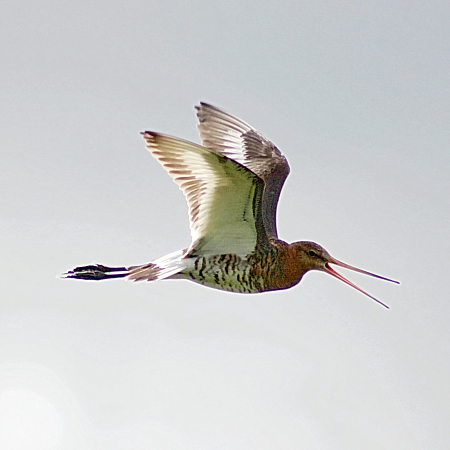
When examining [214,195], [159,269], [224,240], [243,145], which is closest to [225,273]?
[224,240]

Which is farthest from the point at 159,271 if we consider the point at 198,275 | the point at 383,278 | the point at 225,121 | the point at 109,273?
the point at 225,121

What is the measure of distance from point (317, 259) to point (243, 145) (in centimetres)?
283

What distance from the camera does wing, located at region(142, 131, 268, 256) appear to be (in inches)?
336

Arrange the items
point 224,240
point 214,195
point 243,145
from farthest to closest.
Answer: point 243,145 < point 224,240 < point 214,195

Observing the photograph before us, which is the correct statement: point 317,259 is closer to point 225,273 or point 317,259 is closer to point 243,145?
point 225,273

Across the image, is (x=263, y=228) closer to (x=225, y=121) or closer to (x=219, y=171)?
(x=219, y=171)

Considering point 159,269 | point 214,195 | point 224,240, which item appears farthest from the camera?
point 224,240

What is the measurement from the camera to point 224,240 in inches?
377

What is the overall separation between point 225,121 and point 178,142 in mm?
3551

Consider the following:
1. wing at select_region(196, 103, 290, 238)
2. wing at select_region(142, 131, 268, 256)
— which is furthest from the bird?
wing at select_region(196, 103, 290, 238)

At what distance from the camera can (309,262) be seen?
9.91 meters

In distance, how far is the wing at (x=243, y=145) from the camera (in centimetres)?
1154

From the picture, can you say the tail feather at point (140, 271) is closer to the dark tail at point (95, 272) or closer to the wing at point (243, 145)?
the dark tail at point (95, 272)

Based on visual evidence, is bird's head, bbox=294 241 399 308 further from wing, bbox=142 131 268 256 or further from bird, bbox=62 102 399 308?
wing, bbox=142 131 268 256
